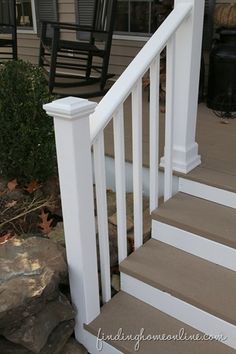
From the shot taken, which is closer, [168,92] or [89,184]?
[89,184]

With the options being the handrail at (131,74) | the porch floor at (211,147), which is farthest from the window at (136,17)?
the handrail at (131,74)

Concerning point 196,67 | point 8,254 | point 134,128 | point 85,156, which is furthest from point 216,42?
point 8,254

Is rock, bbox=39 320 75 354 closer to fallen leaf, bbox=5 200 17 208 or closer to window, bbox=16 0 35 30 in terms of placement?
fallen leaf, bbox=5 200 17 208

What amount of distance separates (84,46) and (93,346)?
9.06 feet

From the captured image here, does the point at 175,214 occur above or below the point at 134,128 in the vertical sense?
below

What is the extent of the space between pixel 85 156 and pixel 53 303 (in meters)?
0.64

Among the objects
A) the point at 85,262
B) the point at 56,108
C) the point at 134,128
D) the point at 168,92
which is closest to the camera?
the point at 56,108

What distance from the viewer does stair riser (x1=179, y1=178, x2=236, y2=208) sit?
195cm

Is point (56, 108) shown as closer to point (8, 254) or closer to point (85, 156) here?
point (85, 156)

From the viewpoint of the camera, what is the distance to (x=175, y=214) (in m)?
1.94

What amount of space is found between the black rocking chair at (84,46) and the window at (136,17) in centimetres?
27

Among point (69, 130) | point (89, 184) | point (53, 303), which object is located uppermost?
point (69, 130)

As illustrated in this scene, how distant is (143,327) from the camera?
171 centimetres

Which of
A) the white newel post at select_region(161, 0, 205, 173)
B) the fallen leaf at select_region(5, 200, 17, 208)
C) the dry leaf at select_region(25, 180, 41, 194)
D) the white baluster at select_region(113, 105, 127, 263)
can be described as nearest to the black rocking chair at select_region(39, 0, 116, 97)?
the dry leaf at select_region(25, 180, 41, 194)
